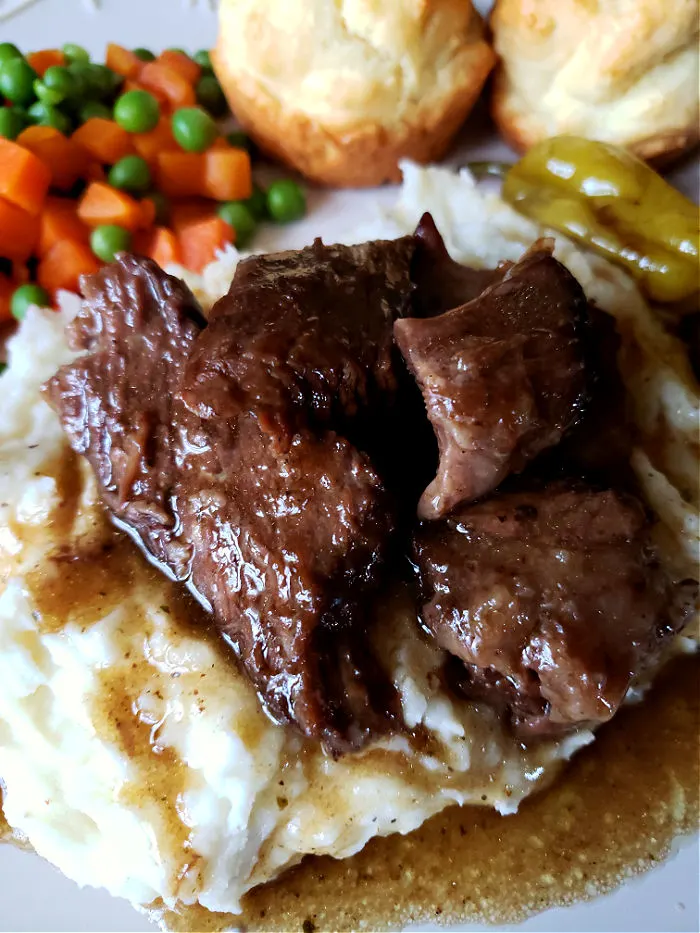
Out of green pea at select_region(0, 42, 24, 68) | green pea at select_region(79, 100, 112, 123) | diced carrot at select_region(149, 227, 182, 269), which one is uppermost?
green pea at select_region(0, 42, 24, 68)

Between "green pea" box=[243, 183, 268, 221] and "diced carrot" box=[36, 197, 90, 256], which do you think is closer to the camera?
"diced carrot" box=[36, 197, 90, 256]

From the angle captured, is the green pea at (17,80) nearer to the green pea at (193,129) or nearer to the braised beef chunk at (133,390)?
the green pea at (193,129)

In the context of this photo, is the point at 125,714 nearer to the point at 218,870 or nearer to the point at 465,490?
the point at 218,870

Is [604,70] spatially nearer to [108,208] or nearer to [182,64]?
[182,64]

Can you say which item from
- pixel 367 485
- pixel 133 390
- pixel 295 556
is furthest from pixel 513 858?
pixel 133 390

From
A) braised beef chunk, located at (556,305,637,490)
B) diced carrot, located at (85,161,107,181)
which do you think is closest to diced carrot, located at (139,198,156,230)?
diced carrot, located at (85,161,107,181)

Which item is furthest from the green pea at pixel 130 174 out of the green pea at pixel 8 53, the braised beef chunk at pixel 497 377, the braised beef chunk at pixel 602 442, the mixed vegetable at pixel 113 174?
the braised beef chunk at pixel 602 442

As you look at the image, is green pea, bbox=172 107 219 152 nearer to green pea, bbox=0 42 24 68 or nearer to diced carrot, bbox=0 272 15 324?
green pea, bbox=0 42 24 68
